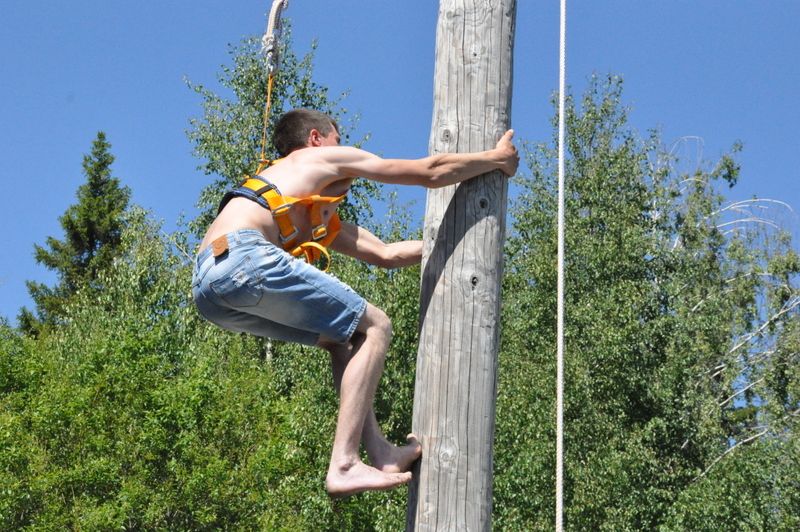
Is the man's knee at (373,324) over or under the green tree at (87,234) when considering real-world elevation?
under

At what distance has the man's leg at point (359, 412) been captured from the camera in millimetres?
4250

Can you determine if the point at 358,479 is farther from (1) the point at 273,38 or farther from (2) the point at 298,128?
(1) the point at 273,38

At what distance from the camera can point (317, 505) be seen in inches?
738

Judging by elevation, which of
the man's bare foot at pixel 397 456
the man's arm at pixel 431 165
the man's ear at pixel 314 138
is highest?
the man's ear at pixel 314 138

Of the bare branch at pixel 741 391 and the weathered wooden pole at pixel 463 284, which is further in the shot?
the bare branch at pixel 741 391

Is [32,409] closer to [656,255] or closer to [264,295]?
[656,255]

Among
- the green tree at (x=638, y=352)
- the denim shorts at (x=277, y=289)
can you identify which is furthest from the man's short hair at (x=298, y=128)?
the green tree at (x=638, y=352)

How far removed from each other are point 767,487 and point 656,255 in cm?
538

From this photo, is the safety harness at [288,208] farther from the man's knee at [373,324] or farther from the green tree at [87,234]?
the green tree at [87,234]

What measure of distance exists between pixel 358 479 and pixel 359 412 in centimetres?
25

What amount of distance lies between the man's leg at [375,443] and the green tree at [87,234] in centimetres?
3166

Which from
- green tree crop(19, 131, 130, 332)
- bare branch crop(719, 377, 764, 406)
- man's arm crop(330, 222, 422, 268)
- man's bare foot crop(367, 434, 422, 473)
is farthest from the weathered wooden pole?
green tree crop(19, 131, 130, 332)

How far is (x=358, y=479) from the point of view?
4258mm

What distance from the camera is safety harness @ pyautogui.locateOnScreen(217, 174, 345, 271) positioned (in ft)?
14.7
